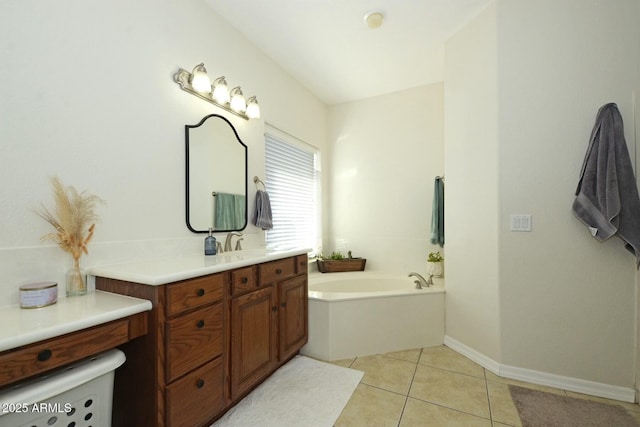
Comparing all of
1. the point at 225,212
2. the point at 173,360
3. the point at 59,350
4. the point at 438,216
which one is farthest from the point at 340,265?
the point at 59,350

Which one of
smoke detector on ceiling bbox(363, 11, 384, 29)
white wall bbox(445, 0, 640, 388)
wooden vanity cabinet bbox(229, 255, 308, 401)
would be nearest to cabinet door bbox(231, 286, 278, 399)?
wooden vanity cabinet bbox(229, 255, 308, 401)

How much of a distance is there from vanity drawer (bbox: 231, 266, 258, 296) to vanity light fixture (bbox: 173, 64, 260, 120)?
4.01 ft

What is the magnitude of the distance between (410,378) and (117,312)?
1.85 metres

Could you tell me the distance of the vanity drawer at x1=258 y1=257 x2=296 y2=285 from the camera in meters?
1.75

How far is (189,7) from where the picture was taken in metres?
1.86

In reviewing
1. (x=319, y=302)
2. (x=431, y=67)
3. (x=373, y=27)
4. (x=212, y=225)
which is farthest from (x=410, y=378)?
(x=431, y=67)

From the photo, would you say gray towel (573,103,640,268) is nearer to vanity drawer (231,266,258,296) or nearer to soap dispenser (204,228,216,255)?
vanity drawer (231,266,258,296)

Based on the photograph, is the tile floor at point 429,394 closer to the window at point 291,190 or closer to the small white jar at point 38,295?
the window at point 291,190

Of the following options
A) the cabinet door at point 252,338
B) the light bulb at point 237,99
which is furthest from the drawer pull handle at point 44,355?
the light bulb at point 237,99

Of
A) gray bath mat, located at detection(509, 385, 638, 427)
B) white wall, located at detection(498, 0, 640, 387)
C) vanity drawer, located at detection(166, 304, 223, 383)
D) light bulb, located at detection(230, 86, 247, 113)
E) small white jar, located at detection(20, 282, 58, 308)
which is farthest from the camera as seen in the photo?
light bulb, located at detection(230, 86, 247, 113)

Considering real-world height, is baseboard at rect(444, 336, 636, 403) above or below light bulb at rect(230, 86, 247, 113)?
below

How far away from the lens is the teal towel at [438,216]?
2.96 meters

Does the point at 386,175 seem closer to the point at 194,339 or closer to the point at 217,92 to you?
the point at 217,92

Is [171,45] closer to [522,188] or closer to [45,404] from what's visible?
[45,404]
